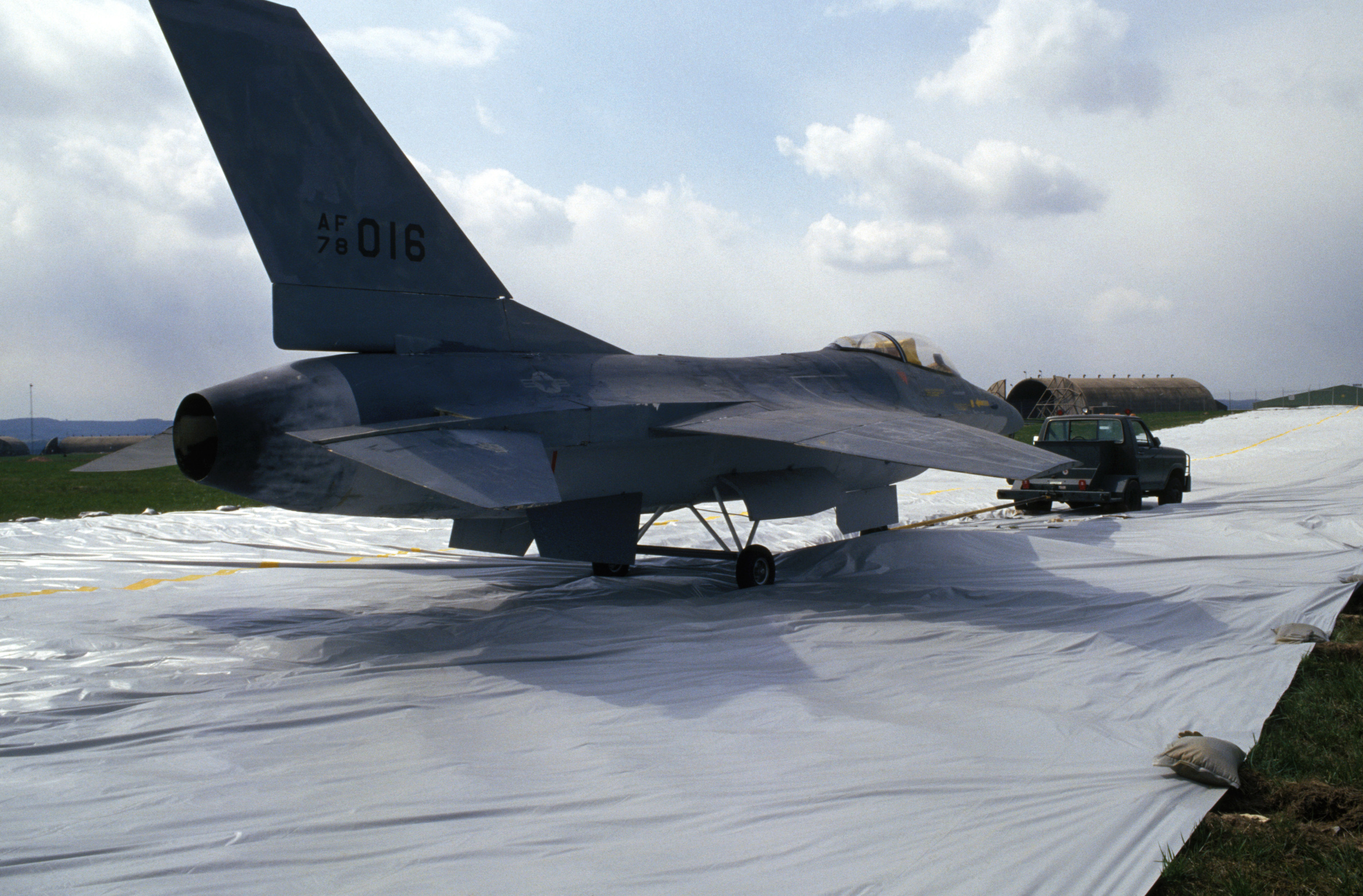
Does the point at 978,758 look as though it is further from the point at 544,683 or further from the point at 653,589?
the point at 653,589

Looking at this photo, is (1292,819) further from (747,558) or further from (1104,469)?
(1104,469)

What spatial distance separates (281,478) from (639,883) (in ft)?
15.0

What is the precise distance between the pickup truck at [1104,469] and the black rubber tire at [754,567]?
7.02 m

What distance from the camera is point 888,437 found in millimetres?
7965

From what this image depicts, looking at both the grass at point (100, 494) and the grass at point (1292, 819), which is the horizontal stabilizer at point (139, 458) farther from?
the grass at point (1292, 819)

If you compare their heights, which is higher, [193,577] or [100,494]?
[100,494]

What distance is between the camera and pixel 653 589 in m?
8.60

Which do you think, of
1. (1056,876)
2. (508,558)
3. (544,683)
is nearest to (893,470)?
(508,558)

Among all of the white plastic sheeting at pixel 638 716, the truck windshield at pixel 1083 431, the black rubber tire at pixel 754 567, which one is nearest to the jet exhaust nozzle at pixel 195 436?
the white plastic sheeting at pixel 638 716

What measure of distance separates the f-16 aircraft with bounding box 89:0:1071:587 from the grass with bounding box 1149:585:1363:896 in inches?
109

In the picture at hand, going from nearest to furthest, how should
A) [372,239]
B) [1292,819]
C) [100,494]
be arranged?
[1292,819] → [372,239] → [100,494]

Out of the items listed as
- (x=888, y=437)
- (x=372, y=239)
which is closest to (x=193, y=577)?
(x=372, y=239)

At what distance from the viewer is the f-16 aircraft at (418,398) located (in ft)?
21.0

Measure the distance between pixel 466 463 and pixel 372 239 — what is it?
7.59 ft
